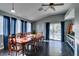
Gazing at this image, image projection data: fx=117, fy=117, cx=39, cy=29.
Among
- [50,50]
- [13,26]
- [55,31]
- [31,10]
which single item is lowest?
[50,50]

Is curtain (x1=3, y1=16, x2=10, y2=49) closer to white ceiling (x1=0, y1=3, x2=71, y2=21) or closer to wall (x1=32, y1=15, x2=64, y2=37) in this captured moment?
white ceiling (x1=0, y1=3, x2=71, y2=21)

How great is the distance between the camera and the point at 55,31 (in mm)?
2316

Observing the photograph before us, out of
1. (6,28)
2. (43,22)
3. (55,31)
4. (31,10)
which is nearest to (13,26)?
(6,28)

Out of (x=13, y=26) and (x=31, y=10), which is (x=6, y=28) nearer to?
(x=13, y=26)

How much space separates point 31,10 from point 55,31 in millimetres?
623

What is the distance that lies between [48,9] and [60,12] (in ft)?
0.75

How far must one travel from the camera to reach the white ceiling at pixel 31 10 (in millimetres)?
2083

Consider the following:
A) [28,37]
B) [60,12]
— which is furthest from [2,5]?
[60,12]

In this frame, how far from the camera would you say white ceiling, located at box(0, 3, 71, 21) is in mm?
2083

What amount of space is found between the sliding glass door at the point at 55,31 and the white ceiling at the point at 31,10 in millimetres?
243

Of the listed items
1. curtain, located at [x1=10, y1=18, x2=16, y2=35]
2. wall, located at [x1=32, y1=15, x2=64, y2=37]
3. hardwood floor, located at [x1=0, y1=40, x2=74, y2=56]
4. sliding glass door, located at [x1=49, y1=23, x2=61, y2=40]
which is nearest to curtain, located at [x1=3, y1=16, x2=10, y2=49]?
curtain, located at [x1=10, y1=18, x2=16, y2=35]

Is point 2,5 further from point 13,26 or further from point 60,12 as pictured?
point 60,12

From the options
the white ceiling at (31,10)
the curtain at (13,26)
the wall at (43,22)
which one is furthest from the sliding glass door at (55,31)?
the curtain at (13,26)

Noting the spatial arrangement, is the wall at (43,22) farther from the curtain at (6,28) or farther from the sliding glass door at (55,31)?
the curtain at (6,28)
